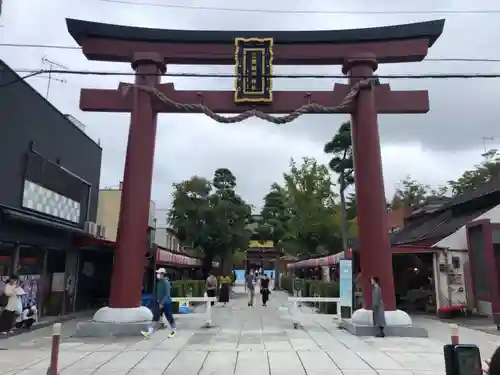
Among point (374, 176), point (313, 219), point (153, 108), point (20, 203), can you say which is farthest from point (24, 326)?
point (313, 219)

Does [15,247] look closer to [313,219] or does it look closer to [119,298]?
[119,298]

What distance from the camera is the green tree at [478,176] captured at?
1586 inches

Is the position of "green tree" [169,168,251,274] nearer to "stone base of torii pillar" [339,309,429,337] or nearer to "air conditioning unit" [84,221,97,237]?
"air conditioning unit" [84,221,97,237]

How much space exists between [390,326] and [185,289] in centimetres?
1131

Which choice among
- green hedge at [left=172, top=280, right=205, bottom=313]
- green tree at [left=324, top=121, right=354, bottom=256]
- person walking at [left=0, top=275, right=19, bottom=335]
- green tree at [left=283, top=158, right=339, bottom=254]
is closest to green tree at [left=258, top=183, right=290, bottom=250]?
green tree at [left=283, top=158, right=339, bottom=254]

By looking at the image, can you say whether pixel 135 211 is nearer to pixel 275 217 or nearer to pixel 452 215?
pixel 452 215

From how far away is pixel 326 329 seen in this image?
46.3 feet

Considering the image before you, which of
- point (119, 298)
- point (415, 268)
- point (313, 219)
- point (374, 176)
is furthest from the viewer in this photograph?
point (313, 219)

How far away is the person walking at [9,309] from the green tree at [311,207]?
2906 centimetres

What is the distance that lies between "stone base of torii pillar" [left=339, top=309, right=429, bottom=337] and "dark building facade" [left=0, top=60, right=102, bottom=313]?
9.78 m

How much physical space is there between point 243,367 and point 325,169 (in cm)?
3359

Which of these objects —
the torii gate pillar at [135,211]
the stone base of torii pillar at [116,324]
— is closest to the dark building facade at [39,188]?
the torii gate pillar at [135,211]

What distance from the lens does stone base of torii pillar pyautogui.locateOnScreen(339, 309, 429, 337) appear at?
12391 millimetres

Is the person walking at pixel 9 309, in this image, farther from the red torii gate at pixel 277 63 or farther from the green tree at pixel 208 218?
the green tree at pixel 208 218
